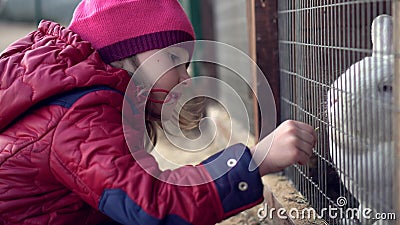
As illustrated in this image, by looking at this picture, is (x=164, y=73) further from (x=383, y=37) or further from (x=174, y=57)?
(x=383, y=37)

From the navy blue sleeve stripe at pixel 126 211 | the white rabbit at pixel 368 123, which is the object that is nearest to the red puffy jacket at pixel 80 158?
the navy blue sleeve stripe at pixel 126 211

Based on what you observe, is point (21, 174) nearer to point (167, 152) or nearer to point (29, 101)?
point (29, 101)

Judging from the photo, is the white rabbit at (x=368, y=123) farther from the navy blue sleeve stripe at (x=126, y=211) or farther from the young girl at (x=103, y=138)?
the navy blue sleeve stripe at (x=126, y=211)

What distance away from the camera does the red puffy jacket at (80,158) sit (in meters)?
1.01

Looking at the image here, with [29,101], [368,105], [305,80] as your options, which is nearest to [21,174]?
[29,101]

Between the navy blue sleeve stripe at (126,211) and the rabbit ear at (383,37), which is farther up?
the rabbit ear at (383,37)

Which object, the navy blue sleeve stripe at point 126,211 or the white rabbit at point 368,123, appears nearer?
the navy blue sleeve stripe at point 126,211

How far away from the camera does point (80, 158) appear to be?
1033mm

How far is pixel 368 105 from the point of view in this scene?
1.18 metres

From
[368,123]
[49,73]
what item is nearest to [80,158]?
[49,73]

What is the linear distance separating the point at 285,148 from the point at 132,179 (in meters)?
0.27

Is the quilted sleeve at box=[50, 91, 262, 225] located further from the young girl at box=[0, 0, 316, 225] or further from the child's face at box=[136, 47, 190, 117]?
the child's face at box=[136, 47, 190, 117]

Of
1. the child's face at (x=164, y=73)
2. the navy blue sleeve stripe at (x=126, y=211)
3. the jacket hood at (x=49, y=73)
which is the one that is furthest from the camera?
the child's face at (x=164, y=73)

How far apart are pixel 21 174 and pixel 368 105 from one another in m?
0.70
